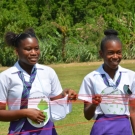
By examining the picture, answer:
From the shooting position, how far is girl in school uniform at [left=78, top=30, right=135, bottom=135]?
416cm

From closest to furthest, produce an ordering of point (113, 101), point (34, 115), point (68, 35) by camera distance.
A: 1. point (34, 115)
2. point (113, 101)
3. point (68, 35)

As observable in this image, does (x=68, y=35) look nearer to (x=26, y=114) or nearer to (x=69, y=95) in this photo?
(x=69, y=95)

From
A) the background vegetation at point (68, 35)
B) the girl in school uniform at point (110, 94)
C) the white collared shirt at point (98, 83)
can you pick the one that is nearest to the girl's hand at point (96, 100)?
the girl in school uniform at point (110, 94)

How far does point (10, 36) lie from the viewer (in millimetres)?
4148

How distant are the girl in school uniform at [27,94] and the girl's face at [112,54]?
490 millimetres

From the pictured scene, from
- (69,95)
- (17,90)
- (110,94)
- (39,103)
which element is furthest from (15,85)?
(110,94)

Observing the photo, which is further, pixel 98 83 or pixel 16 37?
pixel 98 83

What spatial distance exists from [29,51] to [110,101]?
880mm

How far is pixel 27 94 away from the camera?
3904mm

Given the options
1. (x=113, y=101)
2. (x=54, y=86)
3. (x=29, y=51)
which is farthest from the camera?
(x=113, y=101)

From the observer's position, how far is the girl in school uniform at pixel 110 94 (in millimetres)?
4164

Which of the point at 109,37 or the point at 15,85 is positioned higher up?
the point at 109,37

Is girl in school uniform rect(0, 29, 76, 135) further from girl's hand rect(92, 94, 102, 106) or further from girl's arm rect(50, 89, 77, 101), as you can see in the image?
girl's hand rect(92, 94, 102, 106)

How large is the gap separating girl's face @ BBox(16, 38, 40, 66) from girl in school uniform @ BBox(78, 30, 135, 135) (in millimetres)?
578
